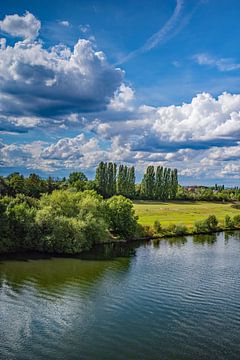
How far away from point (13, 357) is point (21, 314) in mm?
8099

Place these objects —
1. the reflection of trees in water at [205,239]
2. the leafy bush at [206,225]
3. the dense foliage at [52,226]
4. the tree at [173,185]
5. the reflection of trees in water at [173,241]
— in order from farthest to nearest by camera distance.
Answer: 1. the tree at [173,185]
2. the leafy bush at [206,225]
3. the reflection of trees in water at [205,239]
4. the reflection of trees in water at [173,241]
5. the dense foliage at [52,226]

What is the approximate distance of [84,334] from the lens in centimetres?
2978

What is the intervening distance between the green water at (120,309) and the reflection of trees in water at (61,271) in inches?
4.6

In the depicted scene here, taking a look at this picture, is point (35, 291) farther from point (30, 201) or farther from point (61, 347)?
point (30, 201)

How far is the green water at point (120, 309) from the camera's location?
2755cm

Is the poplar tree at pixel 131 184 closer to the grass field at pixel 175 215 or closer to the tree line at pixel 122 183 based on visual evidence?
the tree line at pixel 122 183

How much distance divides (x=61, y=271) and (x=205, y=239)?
43.9 meters

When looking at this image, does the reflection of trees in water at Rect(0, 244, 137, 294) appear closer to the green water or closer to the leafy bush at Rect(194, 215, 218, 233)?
the green water

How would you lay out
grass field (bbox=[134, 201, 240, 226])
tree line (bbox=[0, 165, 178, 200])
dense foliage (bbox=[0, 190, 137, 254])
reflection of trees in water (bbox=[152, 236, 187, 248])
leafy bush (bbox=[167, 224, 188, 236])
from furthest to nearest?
tree line (bbox=[0, 165, 178, 200]) < grass field (bbox=[134, 201, 240, 226]) < leafy bush (bbox=[167, 224, 188, 236]) < reflection of trees in water (bbox=[152, 236, 187, 248]) < dense foliage (bbox=[0, 190, 137, 254])

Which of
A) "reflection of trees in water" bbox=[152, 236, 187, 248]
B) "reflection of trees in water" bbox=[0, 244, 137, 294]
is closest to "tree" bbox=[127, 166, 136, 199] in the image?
"reflection of trees in water" bbox=[152, 236, 187, 248]

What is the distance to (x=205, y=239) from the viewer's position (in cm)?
8594

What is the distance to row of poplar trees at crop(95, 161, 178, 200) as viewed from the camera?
149250 mm

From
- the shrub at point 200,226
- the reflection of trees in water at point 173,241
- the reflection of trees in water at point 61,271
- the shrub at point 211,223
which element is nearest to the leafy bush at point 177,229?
the reflection of trees in water at point 173,241

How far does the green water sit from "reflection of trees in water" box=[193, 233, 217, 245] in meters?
20.5
